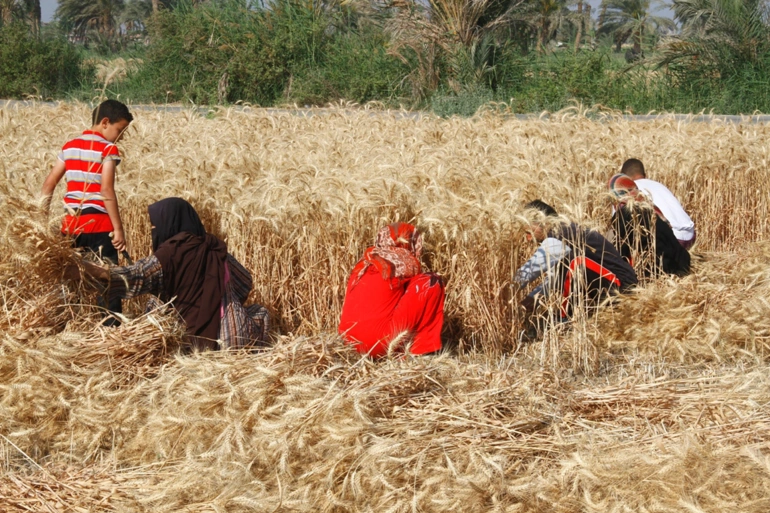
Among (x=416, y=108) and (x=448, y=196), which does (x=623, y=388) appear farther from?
(x=416, y=108)

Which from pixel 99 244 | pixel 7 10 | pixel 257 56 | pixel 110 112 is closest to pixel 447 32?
pixel 257 56

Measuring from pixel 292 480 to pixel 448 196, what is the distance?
2754mm

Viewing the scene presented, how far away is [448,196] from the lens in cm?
553

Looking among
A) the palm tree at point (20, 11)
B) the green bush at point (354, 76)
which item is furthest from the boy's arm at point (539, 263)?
the palm tree at point (20, 11)

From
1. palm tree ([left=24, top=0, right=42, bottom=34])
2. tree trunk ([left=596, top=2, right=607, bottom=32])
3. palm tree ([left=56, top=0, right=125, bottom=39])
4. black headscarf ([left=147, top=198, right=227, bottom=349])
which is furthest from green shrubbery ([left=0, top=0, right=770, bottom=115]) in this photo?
tree trunk ([left=596, top=2, right=607, bottom=32])

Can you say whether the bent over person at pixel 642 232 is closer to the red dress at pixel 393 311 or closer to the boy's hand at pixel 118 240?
the red dress at pixel 393 311

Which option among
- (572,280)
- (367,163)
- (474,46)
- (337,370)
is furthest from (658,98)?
(337,370)

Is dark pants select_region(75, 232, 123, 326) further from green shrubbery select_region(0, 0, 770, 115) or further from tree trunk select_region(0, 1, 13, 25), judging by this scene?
tree trunk select_region(0, 1, 13, 25)

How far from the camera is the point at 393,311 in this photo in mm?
4609

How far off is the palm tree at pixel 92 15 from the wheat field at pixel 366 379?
A: 43448 millimetres

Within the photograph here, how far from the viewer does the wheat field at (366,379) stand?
3031 mm

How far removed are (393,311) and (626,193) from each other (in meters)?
2.21

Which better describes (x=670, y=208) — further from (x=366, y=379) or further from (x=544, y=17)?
(x=544, y=17)

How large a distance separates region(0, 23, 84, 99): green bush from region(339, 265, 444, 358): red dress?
19865 millimetres
